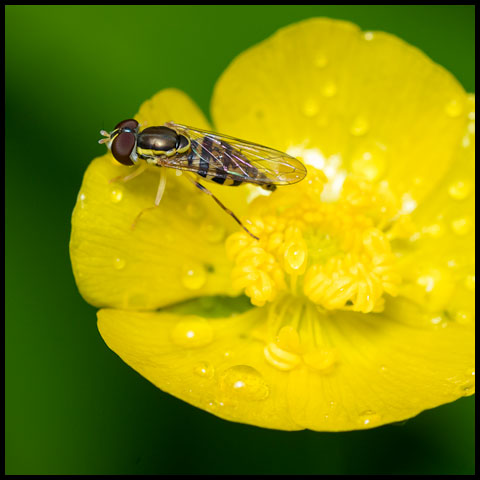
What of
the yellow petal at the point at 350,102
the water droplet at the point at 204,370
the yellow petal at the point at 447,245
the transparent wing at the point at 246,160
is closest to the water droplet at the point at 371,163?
the yellow petal at the point at 350,102

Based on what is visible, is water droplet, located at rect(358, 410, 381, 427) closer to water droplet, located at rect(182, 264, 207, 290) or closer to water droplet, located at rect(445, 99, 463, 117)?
water droplet, located at rect(182, 264, 207, 290)

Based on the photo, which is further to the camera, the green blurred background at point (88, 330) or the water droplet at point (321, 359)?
the green blurred background at point (88, 330)

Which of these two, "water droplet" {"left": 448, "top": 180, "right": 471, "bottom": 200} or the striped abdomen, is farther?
"water droplet" {"left": 448, "top": 180, "right": 471, "bottom": 200}

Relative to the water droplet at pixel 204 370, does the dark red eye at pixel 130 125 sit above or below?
above

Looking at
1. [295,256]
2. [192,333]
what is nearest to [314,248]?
[295,256]

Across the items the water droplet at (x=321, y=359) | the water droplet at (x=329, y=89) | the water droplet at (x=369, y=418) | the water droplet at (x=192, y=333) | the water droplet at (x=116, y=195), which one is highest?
the water droplet at (x=329, y=89)

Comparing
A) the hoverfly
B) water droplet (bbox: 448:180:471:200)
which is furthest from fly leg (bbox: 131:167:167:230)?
water droplet (bbox: 448:180:471:200)

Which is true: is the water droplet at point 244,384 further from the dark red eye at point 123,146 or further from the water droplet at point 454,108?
the water droplet at point 454,108
